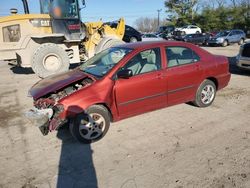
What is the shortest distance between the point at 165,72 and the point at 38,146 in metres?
2.72

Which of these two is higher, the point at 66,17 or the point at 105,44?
the point at 66,17

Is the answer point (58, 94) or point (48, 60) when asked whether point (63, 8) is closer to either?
point (48, 60)

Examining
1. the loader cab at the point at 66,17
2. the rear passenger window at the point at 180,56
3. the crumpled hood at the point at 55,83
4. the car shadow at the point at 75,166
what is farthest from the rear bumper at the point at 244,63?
the car shadow at the point at 75,166

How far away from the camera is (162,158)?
3869 millimetres

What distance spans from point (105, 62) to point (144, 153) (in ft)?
6.84

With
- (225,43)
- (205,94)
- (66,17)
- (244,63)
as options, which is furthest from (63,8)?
(225,43)

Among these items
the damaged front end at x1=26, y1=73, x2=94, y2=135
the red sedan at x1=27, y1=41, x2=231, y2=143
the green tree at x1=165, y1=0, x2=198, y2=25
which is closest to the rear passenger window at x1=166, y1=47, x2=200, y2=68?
the red sedan at x1=27, y1=41, x2=231, y2=143

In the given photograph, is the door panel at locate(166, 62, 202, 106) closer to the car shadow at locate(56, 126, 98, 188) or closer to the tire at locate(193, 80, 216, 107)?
the tire at locate(193, 80, 216, 107)

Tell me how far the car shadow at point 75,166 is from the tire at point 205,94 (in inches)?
108

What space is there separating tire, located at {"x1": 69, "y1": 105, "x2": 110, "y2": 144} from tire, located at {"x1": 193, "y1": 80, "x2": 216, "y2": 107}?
229 cm

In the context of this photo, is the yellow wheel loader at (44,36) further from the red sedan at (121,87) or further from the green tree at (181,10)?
the green tree at (181,10)

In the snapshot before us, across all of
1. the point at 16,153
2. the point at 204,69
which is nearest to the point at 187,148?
the point at 204,69

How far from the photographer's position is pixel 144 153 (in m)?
4.03

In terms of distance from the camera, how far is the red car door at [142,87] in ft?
15.2
